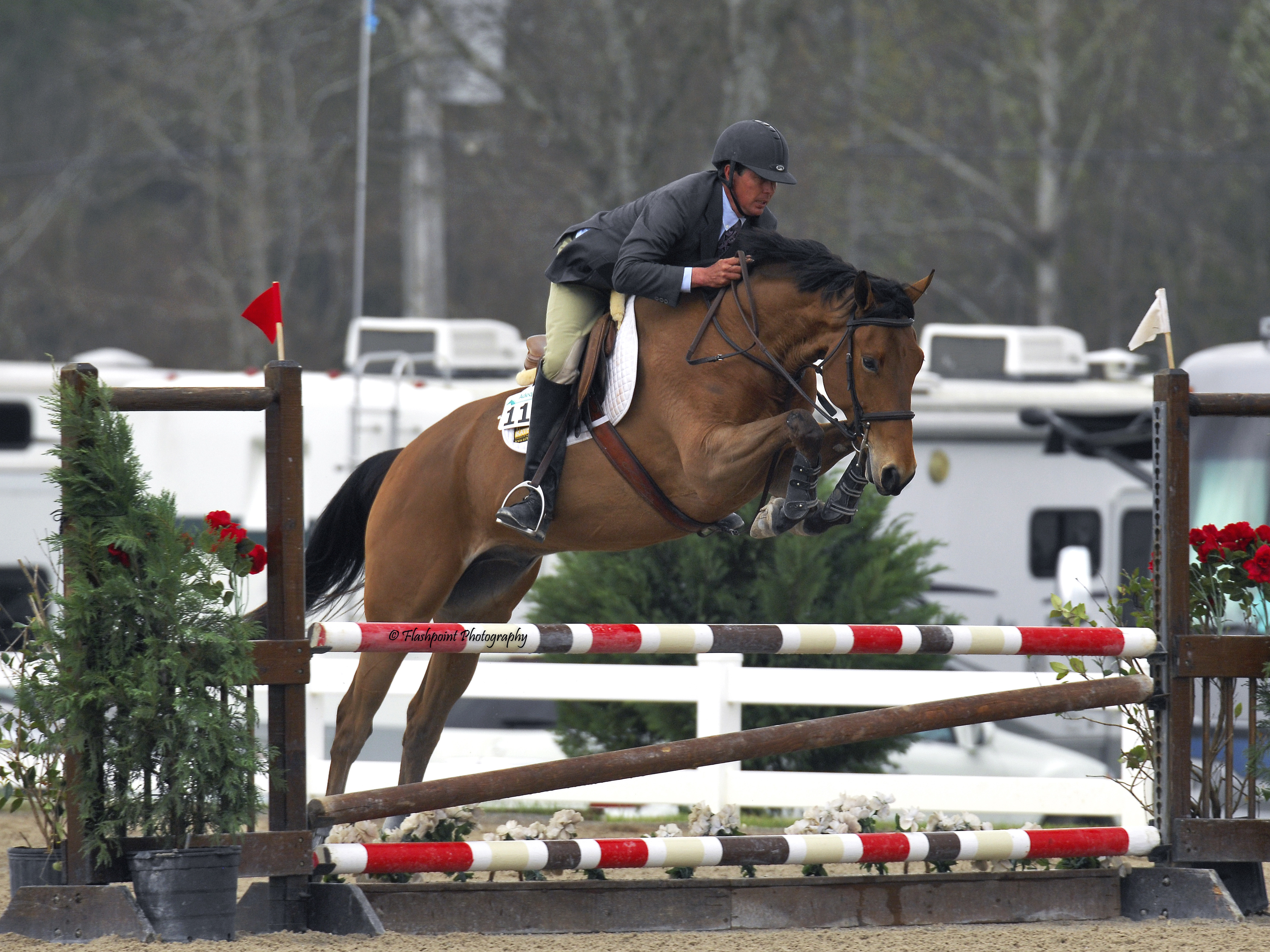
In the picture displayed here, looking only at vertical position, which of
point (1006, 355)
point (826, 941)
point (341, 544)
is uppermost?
point (1006, 355)

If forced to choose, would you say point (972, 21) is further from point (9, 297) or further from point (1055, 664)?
point (1055, 664)

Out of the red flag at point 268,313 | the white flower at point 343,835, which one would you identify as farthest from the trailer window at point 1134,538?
the red flag at point 268,313

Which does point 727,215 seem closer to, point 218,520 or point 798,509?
point 798,509

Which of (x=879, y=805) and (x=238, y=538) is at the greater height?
(x=238, y=538)

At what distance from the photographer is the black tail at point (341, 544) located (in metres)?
5.62

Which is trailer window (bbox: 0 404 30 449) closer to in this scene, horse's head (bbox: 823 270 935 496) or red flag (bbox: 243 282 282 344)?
red flag (bbox: 243 282 282 344)

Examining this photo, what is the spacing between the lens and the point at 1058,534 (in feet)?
33.6

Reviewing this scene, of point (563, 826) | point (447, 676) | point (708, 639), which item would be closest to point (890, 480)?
point (708, 639)

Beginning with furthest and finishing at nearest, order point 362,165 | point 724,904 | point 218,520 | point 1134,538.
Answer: point 362,165 → point 1134,538 → point 724,904 → point 218,520

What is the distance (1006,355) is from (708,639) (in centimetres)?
745

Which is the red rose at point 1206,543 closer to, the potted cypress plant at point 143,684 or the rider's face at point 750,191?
the rider's face at point 750,191

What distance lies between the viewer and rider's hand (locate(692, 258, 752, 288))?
459cm

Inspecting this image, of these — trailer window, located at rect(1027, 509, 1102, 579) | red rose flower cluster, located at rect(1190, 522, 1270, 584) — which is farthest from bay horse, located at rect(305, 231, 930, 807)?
trailer window, located at rect(1027, 509, 1102, 579)

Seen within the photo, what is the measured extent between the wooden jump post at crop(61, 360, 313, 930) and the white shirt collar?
4.70ft
